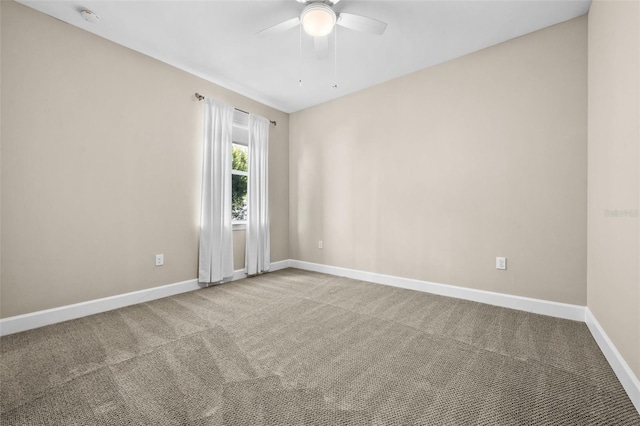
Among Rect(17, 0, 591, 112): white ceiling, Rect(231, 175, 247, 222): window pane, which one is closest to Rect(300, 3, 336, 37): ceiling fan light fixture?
Rect(17, 0, 591, 112): white ceiling

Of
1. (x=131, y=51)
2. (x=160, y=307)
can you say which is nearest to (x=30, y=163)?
(x=131, y=51)

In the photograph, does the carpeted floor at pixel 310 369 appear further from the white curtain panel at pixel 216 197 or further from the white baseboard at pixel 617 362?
the white curtain panel at pixel 216 197

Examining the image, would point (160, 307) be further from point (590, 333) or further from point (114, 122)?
point (590, 333)

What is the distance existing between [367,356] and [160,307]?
6.97 ft

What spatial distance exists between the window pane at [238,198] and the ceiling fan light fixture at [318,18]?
2.31 metres

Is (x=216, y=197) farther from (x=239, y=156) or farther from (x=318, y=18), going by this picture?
(x=318, y=18)

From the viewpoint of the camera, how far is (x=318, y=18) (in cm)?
206

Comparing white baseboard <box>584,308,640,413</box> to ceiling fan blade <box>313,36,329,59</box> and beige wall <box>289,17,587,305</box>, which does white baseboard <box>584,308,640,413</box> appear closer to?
beige wall <box>289,17,587,305</box>

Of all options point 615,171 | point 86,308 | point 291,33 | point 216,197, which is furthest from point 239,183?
point 615,171

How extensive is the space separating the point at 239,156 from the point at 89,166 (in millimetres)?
1786

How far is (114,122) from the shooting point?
2.70 meters

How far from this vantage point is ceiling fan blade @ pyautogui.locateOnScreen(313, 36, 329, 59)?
2.29 metres

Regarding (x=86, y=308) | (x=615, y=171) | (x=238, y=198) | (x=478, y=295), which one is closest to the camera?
(x=615, y=171)

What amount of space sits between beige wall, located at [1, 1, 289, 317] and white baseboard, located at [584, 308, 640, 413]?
371 centimetres
